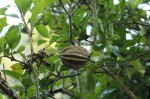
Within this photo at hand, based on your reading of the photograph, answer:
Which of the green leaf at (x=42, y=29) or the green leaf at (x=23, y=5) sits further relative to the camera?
the green leaf at (x=42, y=29)

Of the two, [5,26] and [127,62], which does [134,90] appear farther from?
[5,26]

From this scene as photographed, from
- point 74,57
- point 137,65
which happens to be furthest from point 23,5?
point 137,65

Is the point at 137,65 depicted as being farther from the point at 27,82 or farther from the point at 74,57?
the point at 27,82

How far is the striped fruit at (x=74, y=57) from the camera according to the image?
0.90m

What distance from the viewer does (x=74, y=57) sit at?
906mm

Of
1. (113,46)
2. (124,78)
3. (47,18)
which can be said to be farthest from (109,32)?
(47,18)

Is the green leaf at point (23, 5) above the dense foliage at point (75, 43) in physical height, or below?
above

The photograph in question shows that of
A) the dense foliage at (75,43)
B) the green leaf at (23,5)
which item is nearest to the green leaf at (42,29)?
the dense foliage at (75,43)

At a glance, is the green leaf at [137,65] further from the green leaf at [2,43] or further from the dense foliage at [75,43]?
the green leaf at [2,43]

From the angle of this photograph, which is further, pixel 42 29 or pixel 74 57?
pixel 42 29

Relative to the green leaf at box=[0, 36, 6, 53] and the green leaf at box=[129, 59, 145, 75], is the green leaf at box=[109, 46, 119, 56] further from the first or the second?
the green leaf at box=[0, 36, 6, 53]

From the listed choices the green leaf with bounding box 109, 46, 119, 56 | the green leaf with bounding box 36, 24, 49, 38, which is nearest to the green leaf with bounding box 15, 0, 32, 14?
the green leaf with bounding box 36, 24, 49, 38

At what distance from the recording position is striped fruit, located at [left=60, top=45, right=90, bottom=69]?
2.96ft

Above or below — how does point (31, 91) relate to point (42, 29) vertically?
below
